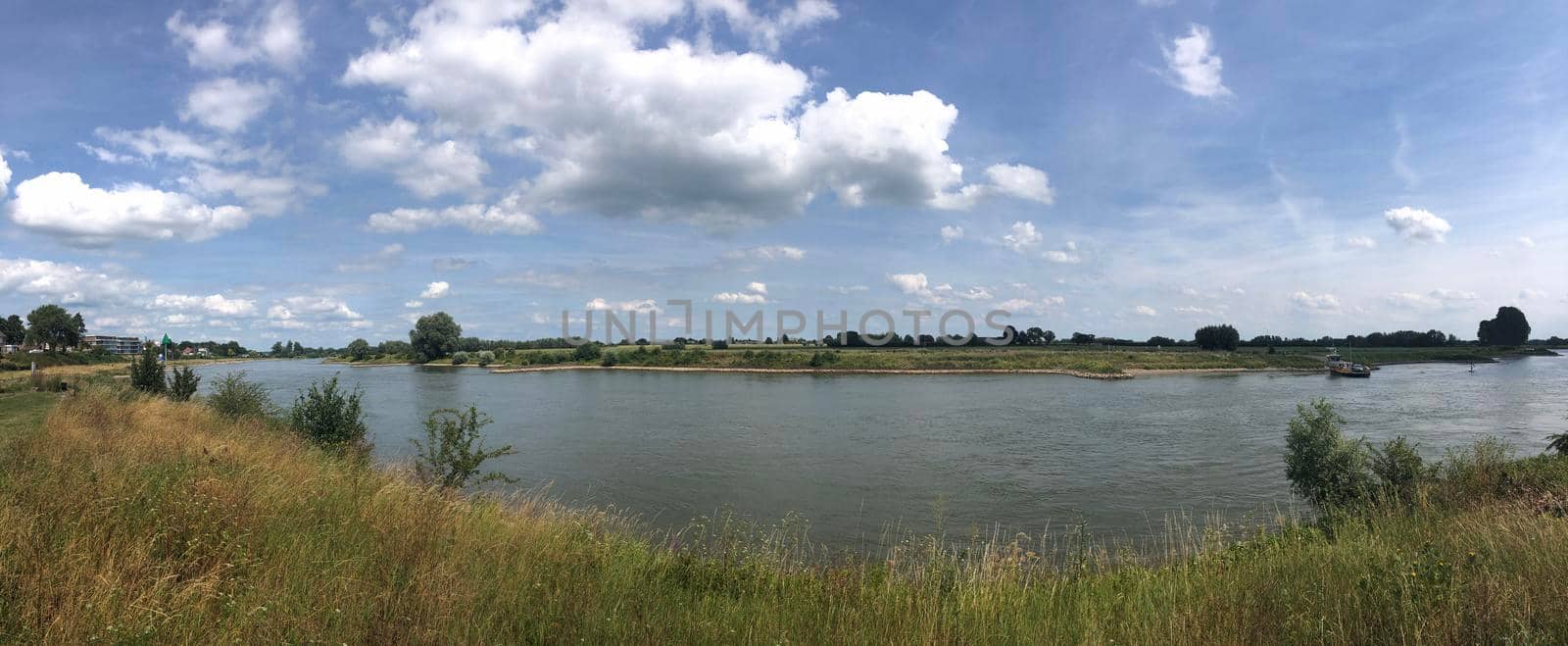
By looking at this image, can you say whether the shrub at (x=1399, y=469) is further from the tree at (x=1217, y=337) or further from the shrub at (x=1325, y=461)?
the tree at (x=1217, y=337)

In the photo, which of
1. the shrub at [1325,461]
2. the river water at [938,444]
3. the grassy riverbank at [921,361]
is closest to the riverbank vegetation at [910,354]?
the grassy riverbank at [921,361]

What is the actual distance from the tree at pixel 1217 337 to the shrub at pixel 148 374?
148m

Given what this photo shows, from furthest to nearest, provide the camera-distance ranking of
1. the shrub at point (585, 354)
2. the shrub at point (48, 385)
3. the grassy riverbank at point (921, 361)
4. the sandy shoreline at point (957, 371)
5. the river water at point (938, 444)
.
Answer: the shrub at point (585, 354) < the grassy riverbank at point (921, 361) < the sandy shoreline at point (957, 371) < the shrub at point (48, 385) < the river water at point (938, 444)

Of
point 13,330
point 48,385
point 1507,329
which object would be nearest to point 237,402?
point 48,385

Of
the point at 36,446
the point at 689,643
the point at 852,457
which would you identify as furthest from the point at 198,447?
the point at 852,457

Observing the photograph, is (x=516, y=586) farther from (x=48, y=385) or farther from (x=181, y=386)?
(x=48, y=385)

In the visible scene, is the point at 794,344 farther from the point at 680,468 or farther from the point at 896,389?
the point at 680,468

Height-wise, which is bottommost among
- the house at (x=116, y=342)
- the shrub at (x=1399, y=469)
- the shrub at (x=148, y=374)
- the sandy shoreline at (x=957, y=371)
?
the sandy shoreline at (x=957, y=371)

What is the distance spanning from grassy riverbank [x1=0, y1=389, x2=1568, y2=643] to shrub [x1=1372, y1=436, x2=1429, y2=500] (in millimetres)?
5623

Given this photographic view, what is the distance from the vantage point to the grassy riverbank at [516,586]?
395 cm

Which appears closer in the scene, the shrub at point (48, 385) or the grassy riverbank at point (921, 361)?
the shrub at point (48, 385)

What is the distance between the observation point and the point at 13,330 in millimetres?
77938

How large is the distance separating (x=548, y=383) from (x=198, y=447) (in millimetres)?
61229

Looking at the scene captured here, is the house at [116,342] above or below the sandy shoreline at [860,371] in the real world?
above
